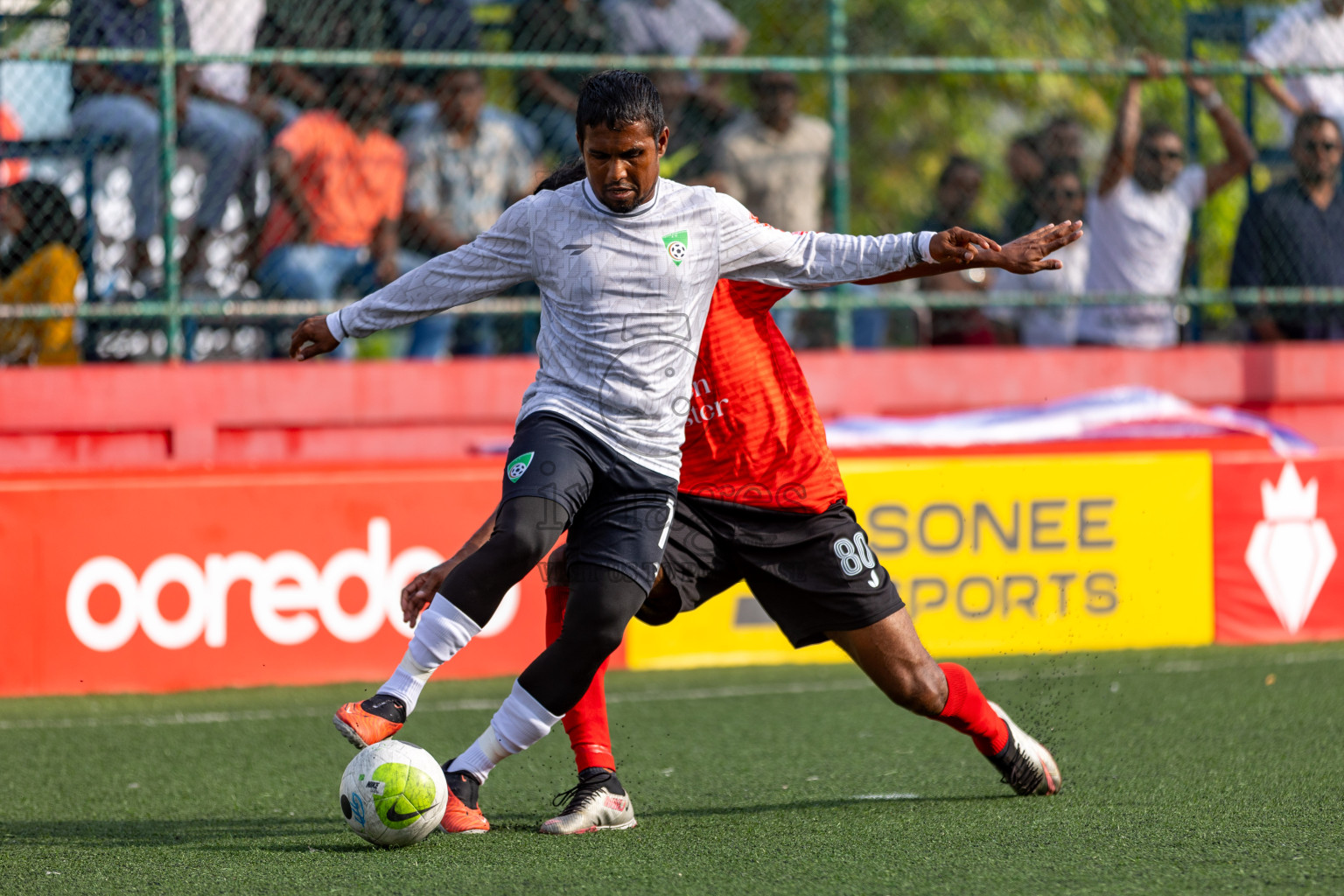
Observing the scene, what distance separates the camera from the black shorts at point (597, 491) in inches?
160

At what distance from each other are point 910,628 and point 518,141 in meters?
4.76

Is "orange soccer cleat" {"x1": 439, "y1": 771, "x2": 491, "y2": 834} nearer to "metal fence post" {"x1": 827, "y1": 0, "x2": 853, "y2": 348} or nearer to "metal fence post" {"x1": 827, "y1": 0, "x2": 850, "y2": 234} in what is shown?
"metal fence post" {"x1": 827, "y1": 0, "x2": 853, "y2": 348}

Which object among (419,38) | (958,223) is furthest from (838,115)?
(419,38)

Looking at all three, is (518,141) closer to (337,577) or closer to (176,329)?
(176,329)

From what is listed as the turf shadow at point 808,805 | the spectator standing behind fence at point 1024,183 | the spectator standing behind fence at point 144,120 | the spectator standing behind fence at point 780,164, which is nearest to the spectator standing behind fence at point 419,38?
the spectator standing behind fence at point 144,120

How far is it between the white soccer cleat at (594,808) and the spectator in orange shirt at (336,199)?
420 cm

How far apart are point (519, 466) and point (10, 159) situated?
4.95 meters

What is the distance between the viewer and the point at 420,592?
4.28m

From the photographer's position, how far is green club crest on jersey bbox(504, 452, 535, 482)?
4074mm

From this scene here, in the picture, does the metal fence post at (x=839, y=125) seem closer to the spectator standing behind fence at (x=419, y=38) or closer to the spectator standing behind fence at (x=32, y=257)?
the spectator standing behind fence at (x=419, y=38)

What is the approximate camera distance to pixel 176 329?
8000 mm

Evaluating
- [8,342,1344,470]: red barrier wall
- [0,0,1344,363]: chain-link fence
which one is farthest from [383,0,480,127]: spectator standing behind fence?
[8,342,1344,470]: red barrier wall

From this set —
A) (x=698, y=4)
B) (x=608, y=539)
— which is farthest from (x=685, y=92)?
(x=608, y=539)

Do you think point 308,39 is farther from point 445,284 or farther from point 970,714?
point 970,714
